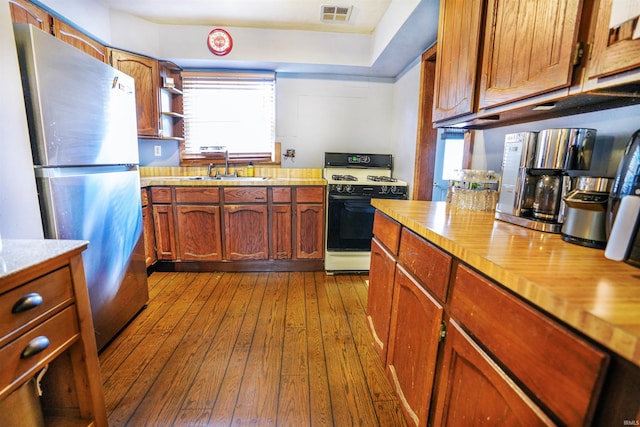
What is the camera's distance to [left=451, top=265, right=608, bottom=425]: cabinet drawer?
0.45 metres

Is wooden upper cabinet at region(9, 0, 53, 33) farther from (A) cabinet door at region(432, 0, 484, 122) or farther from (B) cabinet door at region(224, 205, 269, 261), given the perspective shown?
(A) cabinet door at region(432, 0, 484, 122)

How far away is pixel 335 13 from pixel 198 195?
80.9 inches

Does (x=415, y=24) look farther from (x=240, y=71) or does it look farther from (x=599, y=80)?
(x=240, y=71)

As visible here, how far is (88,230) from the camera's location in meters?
1.44

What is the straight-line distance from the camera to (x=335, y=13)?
95.6 inches

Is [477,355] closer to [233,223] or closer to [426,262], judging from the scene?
[426,262]

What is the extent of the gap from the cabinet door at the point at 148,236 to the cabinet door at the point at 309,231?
139 cm

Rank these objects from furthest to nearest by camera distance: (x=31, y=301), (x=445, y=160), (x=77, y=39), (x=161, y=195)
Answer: (x=445, y=160) < (x=161, y=195) < (x=77, y=39) < (x=31, y=301)

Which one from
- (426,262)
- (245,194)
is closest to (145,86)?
(245,194)

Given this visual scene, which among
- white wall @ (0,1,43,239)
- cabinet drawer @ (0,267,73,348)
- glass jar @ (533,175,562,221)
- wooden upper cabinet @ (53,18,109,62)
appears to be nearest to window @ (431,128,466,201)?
glass jar @ (533,175,562,221)

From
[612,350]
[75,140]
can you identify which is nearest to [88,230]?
[75,140]

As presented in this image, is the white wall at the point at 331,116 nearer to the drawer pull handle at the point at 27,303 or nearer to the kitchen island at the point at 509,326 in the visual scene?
the kitchen island at the point at 509,326

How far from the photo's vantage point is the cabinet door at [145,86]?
8.35 feet

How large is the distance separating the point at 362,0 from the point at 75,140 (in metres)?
2.22
